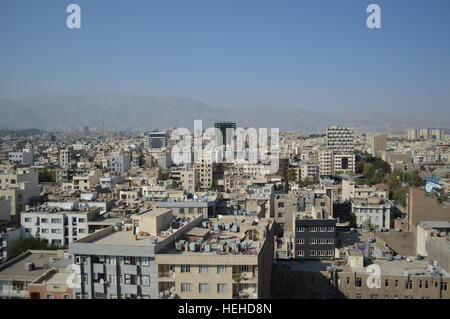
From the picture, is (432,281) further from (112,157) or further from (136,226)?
(112,157)

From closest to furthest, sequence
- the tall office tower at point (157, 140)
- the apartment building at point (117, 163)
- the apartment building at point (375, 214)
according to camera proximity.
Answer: the apartment building at point (375, 214), the apartment building at point (117, 163), the tall office tower at point (157, 140)

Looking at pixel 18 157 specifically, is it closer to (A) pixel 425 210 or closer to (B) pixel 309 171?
(B) pixel 309 171

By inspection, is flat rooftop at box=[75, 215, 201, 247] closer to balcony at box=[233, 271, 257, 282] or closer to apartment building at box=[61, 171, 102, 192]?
balcony at box=[233, 271, 257, 282]

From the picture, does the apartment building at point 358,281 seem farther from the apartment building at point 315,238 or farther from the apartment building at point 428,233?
the apartment building at point 315,238

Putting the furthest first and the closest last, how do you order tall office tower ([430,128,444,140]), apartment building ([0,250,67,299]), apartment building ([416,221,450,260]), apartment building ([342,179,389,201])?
1. tall office tower ([430,128,444,140])
2. apartment building ([342,179,389,201])
3. apartment building ([416,221,450,260])
4. apartment building ([0,250,67,299])

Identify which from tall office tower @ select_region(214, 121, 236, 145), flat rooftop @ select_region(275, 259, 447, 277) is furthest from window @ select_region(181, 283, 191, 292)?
tall office tower @ select_region(214, 121, 236, 145)

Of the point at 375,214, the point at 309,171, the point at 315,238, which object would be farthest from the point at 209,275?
the point at 309,171

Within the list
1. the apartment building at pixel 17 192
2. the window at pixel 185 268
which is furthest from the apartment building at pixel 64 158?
the window at pixel 185 268
